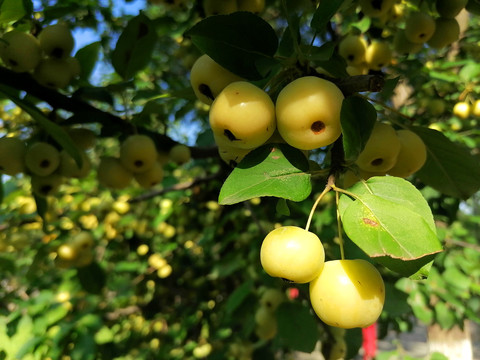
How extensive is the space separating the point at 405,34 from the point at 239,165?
3.65ft

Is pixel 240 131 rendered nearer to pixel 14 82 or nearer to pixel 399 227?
pixel 399 227

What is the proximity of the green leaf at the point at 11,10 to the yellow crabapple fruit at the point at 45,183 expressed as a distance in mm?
537

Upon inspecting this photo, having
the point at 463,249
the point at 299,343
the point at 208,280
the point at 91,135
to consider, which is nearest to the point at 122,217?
the point at 208,280

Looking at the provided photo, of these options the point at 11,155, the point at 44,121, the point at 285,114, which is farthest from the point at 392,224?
the point at 11,155

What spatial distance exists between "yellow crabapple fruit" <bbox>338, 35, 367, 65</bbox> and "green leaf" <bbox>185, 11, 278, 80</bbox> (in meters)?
0.82

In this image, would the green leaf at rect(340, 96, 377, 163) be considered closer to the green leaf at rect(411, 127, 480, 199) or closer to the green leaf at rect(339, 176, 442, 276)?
the green leaf at rect(339, 176, 442, 276)

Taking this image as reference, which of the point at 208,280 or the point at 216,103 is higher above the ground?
the point at 216,103

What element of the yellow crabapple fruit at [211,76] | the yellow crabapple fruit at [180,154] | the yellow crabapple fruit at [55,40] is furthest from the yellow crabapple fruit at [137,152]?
the yellow crabapple fruit at [211,76]

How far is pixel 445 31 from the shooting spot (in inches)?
51.3

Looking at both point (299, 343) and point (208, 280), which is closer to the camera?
point (299, 343)

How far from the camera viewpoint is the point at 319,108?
63cm

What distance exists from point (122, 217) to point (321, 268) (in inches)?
87.5

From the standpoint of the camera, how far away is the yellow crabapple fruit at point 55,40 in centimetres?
121

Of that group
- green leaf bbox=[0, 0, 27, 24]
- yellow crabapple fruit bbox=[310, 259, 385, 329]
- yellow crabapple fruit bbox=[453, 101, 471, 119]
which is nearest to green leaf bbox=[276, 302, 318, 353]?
yellow crabapple fruit bbox=[310, 259, 385, 329]
